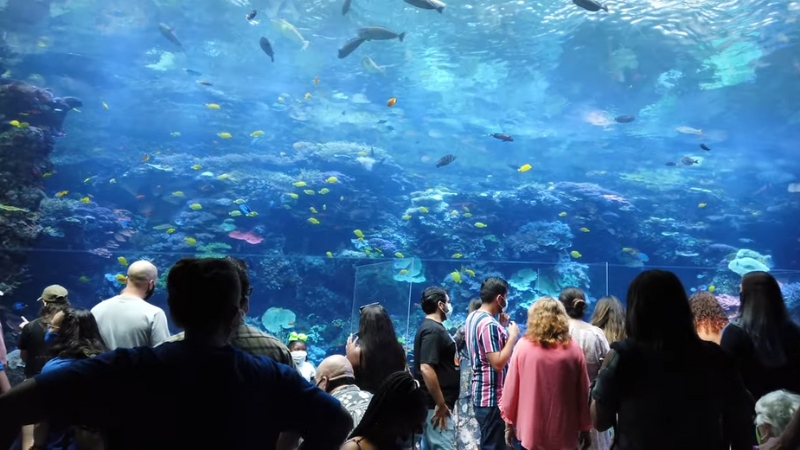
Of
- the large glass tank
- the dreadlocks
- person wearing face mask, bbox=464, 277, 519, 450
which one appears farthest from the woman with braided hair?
the large glass tank

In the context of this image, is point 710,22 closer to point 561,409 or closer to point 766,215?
point 766,215

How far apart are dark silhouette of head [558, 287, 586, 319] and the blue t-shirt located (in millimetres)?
3109

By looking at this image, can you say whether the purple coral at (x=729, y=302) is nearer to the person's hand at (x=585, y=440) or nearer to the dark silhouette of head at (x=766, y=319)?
the person's hand at (x=585, y=440)

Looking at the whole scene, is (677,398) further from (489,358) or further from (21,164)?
(21,164)

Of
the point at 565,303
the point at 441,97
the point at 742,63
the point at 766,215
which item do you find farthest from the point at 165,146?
the point at 766,215

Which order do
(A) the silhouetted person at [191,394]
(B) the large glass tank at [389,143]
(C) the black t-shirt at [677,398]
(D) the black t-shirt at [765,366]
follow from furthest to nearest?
1. (B) the large glass tank at [389,143]
2. (D) the black t-shirt at [765,366]
3. (C) the black t-shirt at [677,398]
4. (A) the silhouetted person at [191,394]

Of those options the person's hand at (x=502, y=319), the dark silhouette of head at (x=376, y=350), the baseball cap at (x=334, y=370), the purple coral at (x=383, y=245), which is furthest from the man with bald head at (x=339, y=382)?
the purple coral at (x=383, y=245)

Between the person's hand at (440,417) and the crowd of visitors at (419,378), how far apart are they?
0.03ft

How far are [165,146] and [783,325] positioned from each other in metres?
23.6

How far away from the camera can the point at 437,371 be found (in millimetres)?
4027

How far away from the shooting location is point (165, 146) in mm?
22469

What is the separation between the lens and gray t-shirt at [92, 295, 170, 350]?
11.0 feet

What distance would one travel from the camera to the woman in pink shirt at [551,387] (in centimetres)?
321

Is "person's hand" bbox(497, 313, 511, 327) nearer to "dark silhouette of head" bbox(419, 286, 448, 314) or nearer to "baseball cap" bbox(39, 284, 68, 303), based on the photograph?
"dark silhouette of head" bbox(419, 286, 448, 314)
